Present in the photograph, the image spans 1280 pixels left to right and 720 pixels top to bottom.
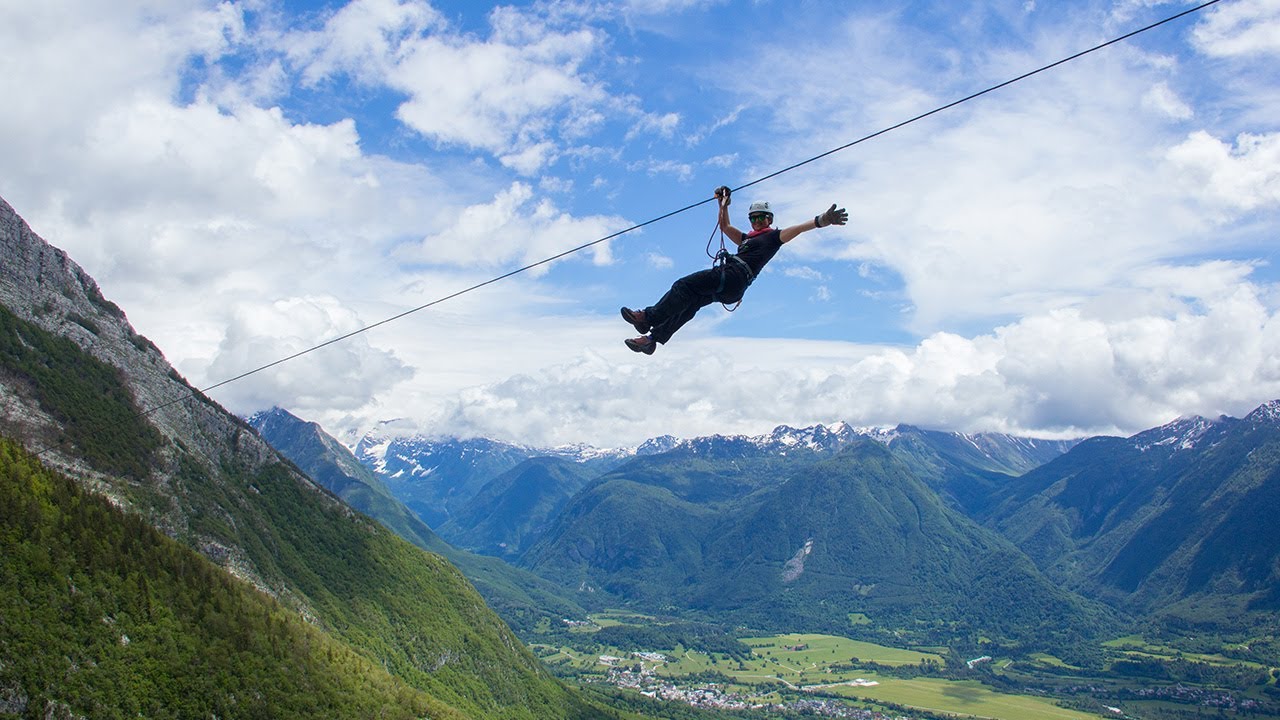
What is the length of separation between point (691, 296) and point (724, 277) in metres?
1.23

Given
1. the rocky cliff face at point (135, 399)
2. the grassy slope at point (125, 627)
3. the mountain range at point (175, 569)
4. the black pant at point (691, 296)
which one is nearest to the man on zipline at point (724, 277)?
the black pant at point (691, 296)

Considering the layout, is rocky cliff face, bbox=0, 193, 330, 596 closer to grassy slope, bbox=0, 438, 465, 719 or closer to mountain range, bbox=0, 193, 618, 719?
mountain range, bbox=0, 193, 618, 719

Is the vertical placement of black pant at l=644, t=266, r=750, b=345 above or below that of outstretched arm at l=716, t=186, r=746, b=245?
below

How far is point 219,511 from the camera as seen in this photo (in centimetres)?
12225

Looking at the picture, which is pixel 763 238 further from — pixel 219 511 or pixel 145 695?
pixel 219 511

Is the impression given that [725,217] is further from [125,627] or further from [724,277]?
[125,627]

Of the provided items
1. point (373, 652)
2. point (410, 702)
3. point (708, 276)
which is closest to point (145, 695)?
point (410, 702)

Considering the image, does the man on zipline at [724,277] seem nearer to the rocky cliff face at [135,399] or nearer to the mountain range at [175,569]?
the mountain range at [175,569]

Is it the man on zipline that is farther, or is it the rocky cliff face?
the rocky cliff face

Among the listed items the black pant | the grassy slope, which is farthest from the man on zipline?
the grassy slope

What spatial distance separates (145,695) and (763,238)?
82.8 meters

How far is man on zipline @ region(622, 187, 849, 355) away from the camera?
825 inches

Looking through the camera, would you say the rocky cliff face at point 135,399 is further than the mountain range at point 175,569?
Yes

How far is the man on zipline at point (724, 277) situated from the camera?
20953 mm
